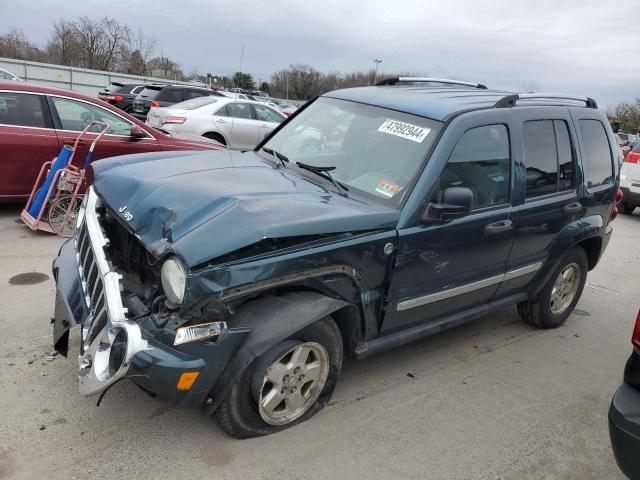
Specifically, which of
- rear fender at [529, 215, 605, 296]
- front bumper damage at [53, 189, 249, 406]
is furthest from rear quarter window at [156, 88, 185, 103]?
front bumper damage at [53, 189, 249, 406]

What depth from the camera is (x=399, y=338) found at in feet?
11.3

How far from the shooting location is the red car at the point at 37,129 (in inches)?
246

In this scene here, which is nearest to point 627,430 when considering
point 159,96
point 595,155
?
point 595,155

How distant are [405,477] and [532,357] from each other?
2066 mm

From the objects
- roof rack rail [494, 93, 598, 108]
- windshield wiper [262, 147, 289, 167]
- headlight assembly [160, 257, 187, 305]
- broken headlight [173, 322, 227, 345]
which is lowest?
broken headlight [173, 322, 227, 345]

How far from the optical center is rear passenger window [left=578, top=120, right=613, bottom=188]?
179 inches

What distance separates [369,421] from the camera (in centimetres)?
328

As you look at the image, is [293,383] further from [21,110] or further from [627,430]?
[21,110]

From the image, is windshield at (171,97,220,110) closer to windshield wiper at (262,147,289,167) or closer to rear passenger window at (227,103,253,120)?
rear passenger window at (227,103,253,120)

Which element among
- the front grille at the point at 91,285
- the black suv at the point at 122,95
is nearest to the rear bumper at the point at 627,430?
the front grille at the point at 91,285

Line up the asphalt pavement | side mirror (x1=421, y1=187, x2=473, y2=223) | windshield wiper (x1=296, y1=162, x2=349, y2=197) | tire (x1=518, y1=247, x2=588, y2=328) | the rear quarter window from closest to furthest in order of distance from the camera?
the asphalt pavement, side mirror (x1=421, y1=187, x2=473, y2=223), windshield wiper (x1=296, y1=162, x2=349, y2=197), tire (x1=518, y1=247, x2=588, y2=328), the rear quarter window

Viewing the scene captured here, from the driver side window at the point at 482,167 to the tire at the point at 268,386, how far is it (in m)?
1.08

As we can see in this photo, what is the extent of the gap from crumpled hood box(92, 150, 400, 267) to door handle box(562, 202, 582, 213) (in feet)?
6.20

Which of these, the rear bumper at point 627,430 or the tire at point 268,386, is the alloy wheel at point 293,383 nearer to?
the tire at point 268,386
